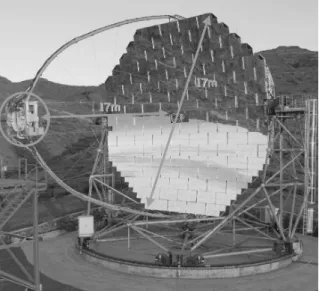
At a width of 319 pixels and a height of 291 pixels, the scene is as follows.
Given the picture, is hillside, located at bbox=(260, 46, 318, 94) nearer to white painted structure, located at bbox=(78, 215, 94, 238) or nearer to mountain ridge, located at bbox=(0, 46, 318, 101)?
mountain ridge, located at bbox=(0, 46, 318, 101)

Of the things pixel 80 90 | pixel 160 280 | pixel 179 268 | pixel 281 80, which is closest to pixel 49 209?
pixel 160 280

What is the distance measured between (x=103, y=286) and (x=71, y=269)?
325 cm

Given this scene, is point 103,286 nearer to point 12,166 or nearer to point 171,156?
point 171,156

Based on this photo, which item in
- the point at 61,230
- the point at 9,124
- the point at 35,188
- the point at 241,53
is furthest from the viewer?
the point at 61,230

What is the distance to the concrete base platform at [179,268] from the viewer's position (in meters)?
23.9

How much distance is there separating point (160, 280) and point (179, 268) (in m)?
1.06

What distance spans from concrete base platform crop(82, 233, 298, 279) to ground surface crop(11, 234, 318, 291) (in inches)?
15.4

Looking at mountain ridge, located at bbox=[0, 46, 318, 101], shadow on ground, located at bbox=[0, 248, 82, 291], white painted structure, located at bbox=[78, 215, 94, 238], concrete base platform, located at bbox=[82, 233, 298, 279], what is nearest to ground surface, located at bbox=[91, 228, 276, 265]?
concrete base platform, located at bbox=[82, 233, 298, 279]

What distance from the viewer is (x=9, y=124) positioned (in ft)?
68.3

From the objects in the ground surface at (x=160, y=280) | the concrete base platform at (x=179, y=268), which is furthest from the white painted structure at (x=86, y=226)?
the ground surface at (x=160, y=280)

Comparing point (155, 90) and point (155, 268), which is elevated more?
point (155, 90)

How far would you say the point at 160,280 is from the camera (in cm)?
2359

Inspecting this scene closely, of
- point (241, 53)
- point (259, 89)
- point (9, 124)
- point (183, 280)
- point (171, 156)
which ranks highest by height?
point (241, 53)

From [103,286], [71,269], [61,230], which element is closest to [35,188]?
[103,286]
